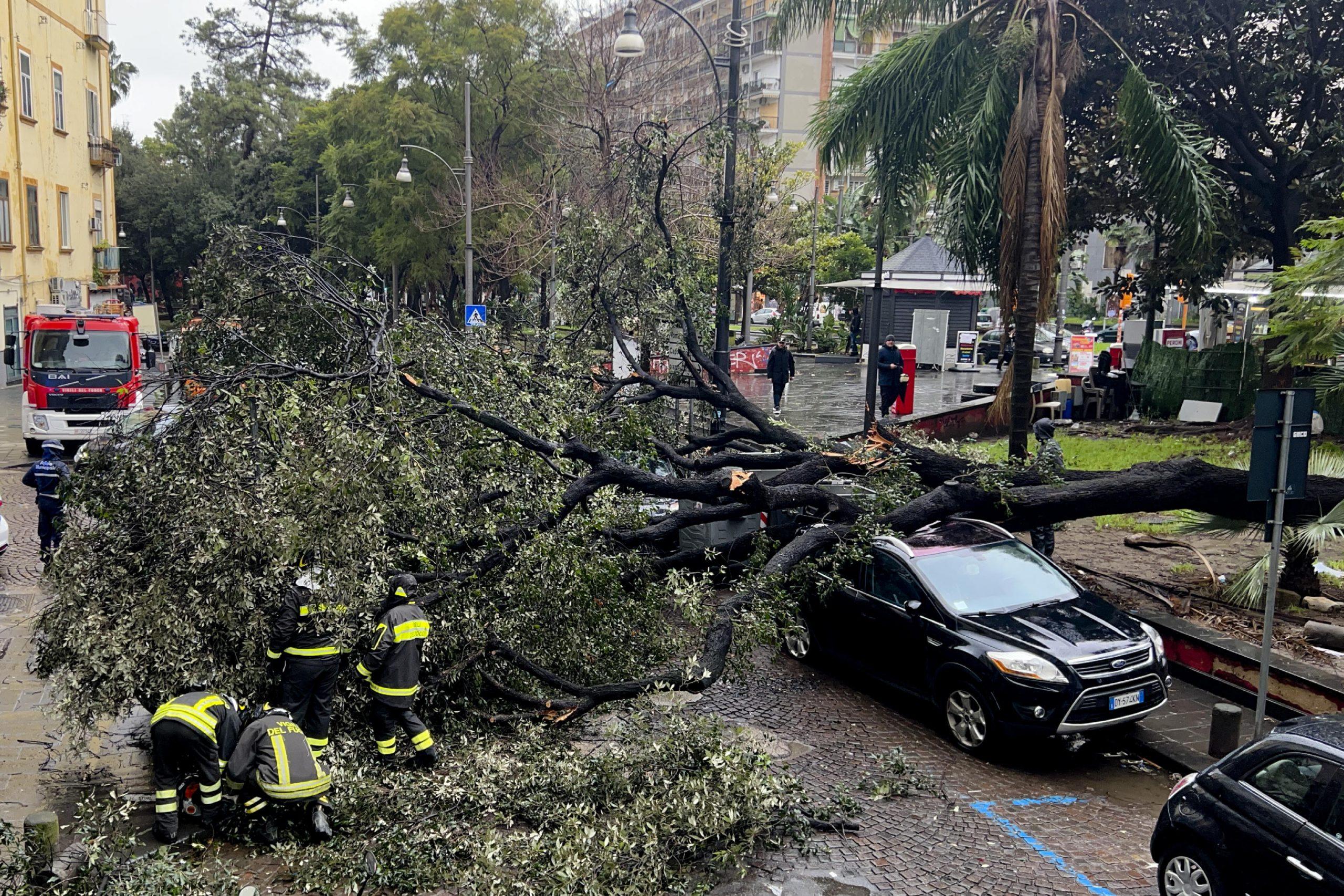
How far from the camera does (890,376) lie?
23.6 metres

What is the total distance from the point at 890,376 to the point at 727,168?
10201 millimetres

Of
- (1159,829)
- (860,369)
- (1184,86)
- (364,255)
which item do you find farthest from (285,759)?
(364,255)

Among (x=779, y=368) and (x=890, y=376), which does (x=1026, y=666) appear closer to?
(x=890, y=376)

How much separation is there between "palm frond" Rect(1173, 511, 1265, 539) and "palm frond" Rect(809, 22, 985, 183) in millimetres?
5662

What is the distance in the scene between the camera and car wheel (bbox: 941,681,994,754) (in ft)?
27.1

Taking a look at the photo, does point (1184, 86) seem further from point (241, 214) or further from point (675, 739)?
point (241, 214)

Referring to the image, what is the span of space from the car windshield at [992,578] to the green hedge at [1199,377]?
49.5ft

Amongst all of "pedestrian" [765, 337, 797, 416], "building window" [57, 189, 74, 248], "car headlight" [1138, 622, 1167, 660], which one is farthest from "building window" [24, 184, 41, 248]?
"car headlight" [1138, 622, 1167, 660]

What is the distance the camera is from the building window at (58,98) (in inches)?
1452

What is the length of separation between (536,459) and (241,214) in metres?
55.2

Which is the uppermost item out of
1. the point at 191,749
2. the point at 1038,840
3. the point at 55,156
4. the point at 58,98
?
the point at 58,98

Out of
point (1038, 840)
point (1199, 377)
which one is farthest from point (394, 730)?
point (1199, 377)

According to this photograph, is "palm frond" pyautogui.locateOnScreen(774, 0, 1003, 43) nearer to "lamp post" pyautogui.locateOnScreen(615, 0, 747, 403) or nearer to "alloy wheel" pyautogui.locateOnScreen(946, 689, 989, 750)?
"lamp post" pyautogui.locateOnScreen(615, 0, 747, 403)

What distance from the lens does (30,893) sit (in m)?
5.44
